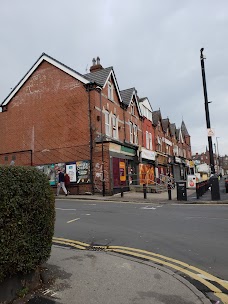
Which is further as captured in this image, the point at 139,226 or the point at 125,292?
the point at 139,226

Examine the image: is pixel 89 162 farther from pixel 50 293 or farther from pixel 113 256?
pixel 50 293

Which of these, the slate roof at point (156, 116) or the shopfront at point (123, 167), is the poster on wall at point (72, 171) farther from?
the slate roof at point (156, 116)

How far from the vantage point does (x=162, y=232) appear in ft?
27.6

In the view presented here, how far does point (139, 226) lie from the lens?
9.34 metres

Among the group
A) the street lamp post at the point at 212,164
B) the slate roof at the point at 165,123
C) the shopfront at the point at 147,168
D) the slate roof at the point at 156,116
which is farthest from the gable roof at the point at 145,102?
the street lamp post at the point at 212,164

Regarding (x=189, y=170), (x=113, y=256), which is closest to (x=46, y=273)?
(x=113, y=256)

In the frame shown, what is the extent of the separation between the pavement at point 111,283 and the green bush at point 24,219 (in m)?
0.56

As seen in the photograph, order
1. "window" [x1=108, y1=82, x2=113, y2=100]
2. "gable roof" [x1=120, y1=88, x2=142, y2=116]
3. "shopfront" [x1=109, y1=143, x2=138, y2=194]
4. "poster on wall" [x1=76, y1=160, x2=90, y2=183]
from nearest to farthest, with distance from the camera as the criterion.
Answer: "poster on wall" [x1=76, y1=160, x2=90, y2=183], "shopfront" [x1=109, y1=143, x2=138, y2=194], "window" [x1=108, y1=82, x2=113, y2=100], "gable roof" [x1=120, y1=88, x2=142, y2=116]

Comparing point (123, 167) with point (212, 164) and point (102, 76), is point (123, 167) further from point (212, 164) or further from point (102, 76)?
point (212, 164)

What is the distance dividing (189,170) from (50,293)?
55.4m

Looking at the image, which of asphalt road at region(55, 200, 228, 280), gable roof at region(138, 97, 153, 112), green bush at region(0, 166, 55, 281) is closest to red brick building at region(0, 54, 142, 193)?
gable roof at region(138, 97, 153, 112)

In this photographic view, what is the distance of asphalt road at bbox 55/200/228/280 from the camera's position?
6273 mm

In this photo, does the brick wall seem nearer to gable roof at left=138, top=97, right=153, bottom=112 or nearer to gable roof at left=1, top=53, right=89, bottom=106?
gable roof at left=1, top=53, right=89, bottom=106

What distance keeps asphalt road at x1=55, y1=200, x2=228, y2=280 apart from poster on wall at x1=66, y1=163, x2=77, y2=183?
32.7 feet
